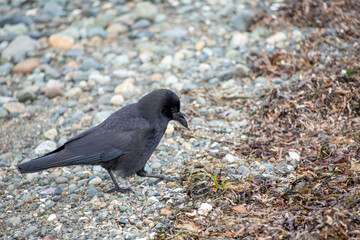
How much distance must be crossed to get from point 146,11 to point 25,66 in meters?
2.63

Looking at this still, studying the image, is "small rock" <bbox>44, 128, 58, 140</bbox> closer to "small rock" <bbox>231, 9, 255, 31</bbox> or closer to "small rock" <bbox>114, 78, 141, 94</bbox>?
"small rock" <bbox>114, 78, 141, 94</bbox>

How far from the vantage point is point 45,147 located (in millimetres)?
6125

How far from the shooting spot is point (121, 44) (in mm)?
8492

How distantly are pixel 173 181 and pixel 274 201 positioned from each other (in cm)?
125

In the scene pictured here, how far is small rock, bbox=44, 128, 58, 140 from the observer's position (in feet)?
21.0

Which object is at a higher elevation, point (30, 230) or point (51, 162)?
point (51, 162)

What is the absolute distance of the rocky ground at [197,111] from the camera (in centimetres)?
442

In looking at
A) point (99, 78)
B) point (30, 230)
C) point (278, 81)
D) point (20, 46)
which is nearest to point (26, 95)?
point (99, 78)

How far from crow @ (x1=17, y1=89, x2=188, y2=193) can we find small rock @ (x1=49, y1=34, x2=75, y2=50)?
3.78m

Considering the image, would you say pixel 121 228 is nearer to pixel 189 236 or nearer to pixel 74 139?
pixel 189 236

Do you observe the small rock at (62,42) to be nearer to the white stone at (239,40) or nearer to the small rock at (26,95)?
the small rock at (26,95)

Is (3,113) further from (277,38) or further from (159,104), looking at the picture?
(277,38)

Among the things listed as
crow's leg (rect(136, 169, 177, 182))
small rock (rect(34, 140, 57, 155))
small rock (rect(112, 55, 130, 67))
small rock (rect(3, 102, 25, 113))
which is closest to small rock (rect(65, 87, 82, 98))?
small rock (rect(3, 102, 25, 113))

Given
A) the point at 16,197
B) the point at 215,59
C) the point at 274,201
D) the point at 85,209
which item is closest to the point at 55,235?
the point at 85,209
